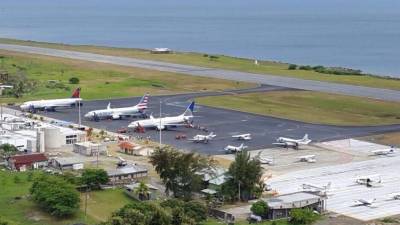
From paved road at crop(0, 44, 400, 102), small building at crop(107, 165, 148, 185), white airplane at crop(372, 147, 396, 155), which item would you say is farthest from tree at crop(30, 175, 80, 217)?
paved road at crop(0, 44, 400, 102)

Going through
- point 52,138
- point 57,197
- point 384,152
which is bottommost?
point 57,197

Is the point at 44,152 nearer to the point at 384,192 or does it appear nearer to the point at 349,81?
the point at 384,192

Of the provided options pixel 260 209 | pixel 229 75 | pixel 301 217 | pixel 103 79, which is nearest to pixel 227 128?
pixel 260 209

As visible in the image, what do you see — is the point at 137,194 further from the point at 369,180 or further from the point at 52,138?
the point at 52,138

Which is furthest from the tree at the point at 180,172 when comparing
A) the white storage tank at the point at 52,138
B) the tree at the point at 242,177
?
the white storage tank at the point at 52,138

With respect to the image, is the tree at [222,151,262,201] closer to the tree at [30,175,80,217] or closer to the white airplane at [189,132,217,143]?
the tree at [30,175,80,217]

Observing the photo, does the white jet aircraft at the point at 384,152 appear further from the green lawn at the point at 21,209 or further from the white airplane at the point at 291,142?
the green lawn at the point at 21,209

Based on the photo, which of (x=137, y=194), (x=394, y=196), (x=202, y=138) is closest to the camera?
(x=137, y=194)
